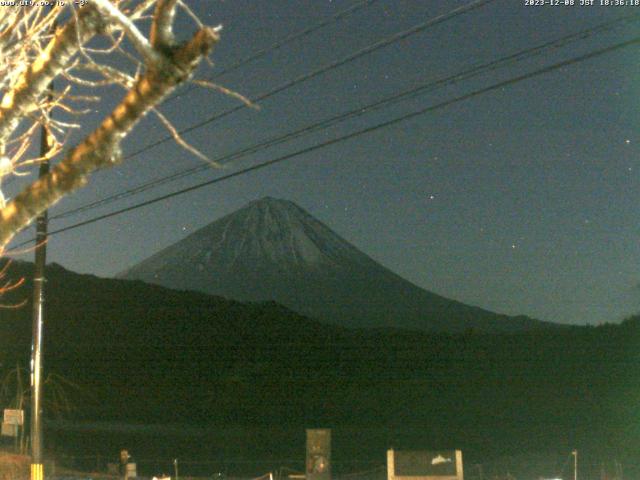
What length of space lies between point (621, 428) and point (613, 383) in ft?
67.9

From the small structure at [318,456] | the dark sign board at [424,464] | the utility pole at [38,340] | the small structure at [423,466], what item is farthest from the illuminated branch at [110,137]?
the small structure at [318,456]

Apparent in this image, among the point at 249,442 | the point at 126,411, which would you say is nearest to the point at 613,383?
the point at 249,442

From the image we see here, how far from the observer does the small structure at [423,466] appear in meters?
18.6

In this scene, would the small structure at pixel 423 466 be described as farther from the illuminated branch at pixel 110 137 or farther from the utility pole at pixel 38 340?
the illuminated branch at pixel 110 137

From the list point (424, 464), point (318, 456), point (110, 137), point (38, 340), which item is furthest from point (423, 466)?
point (110, 137)

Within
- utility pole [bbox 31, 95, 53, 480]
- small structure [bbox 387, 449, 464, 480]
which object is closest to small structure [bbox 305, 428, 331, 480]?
small structure [bbox 387, 449, 464, 480]

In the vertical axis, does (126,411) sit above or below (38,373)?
below

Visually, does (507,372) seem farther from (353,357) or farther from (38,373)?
(38,373)

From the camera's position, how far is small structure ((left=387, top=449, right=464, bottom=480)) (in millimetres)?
18609

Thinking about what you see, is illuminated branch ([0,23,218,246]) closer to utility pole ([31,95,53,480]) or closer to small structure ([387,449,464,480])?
utility pole ([31,95,53,480])

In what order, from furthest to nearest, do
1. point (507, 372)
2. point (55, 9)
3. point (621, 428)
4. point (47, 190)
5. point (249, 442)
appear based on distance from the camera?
point (507, 372)
point (621, 428)
point (249, 442)
point (55, 9)
point (47, 190)

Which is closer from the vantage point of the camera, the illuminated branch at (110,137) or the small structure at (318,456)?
the illuminated branch at (110,137)

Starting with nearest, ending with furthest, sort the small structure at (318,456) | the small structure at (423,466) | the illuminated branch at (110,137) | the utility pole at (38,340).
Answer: the illuminated branch at (110,137) < the utility pole at (38,340) < the small structure at (423,466) < the small structure at (318,456)

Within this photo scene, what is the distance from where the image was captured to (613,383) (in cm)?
9356
